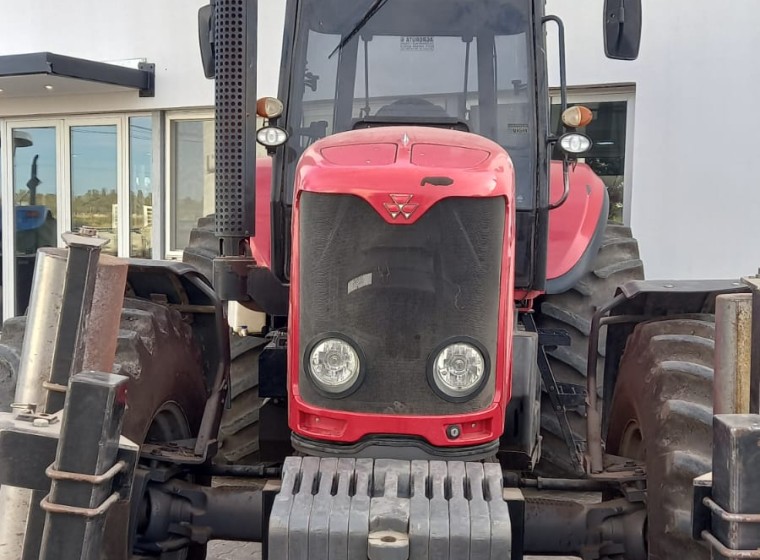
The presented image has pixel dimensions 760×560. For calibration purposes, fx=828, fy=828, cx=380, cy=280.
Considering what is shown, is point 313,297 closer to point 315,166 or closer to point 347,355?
point 347,355

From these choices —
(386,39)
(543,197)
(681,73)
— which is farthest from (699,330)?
(681,73)

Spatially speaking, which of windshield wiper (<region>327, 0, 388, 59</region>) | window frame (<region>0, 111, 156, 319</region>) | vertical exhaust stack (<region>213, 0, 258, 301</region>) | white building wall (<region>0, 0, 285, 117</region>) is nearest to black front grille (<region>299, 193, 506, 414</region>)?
vertical exhaust stack (<region>213, 0, 258, 301</region>)

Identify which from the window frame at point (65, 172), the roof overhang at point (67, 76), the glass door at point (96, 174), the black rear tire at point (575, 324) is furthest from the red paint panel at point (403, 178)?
the glass door at point (96, 174)

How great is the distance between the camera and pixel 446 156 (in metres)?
2.44

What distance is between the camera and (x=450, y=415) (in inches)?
92.5

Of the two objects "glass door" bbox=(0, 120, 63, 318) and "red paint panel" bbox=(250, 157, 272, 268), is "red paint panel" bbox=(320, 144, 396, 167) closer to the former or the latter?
"red paint panel" bbox=(250, 157, 272, 268)

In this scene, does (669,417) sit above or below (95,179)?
below

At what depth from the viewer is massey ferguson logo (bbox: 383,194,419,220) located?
2275 millimetres

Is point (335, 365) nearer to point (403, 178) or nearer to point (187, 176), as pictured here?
point (403, 178)

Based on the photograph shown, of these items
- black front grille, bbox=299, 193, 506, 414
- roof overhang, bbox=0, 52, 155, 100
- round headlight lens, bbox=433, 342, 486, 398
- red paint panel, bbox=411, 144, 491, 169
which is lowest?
round headlight lens, bbox=433, 342, 486, 398

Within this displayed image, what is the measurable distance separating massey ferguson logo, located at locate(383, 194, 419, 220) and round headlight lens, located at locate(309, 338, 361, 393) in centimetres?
40

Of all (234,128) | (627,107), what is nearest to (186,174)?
(627,107)

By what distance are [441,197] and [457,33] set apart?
4.02ft

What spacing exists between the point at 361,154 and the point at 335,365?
2.05 feet
